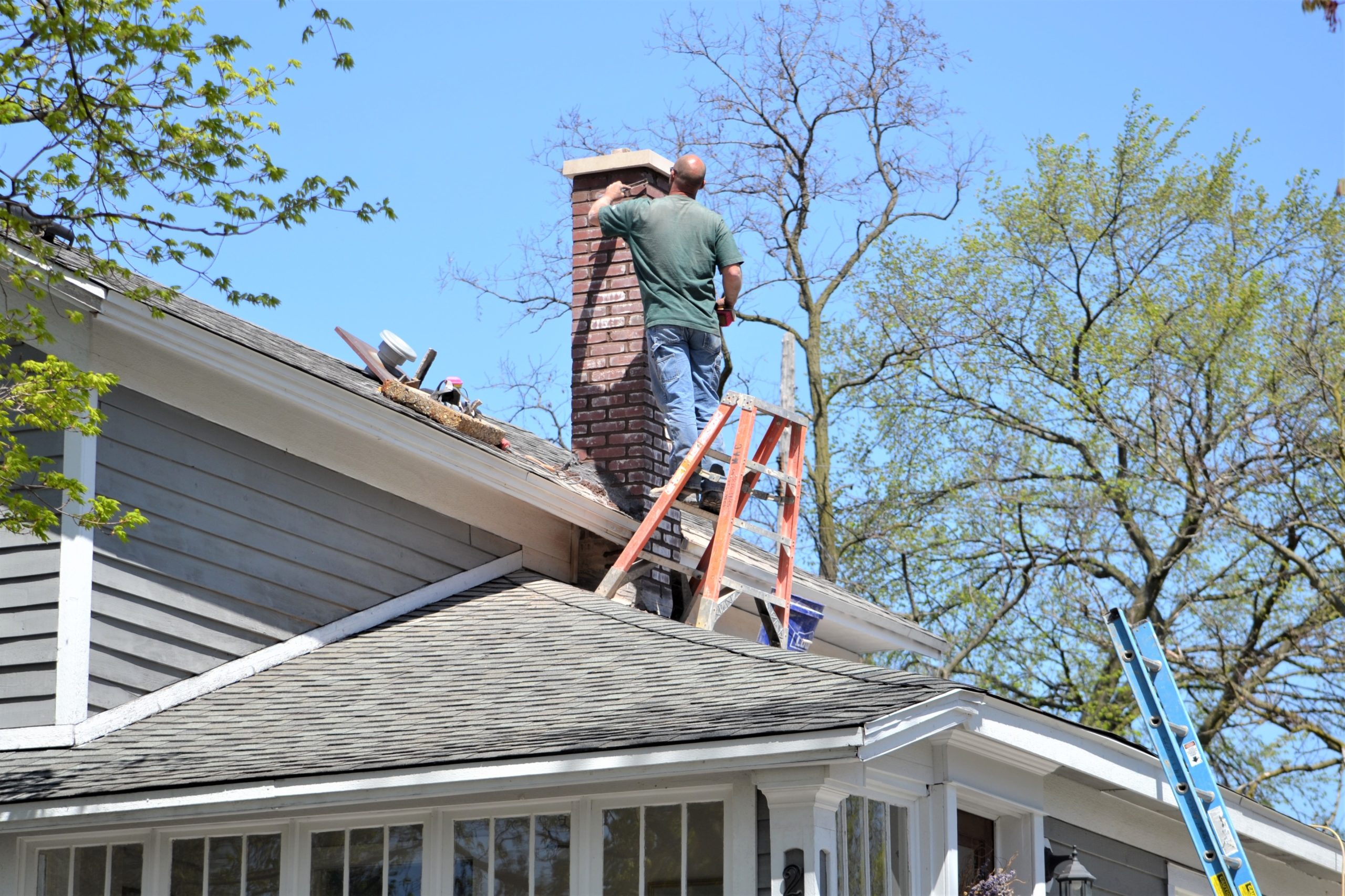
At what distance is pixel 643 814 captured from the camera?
7.27 metres

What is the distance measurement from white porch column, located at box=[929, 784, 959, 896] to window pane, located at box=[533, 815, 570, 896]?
164cm

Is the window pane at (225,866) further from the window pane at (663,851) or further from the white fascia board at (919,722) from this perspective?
the white fascia board at (919,722)

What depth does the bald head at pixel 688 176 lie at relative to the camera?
10.4 m

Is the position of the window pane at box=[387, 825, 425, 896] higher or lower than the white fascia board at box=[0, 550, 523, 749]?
lower

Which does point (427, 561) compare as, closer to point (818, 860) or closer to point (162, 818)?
point (162, 818)

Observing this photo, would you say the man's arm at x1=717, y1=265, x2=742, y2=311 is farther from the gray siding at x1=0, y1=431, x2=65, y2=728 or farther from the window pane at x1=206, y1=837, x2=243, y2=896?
the window pane at x1=206, y1=837, x2=243, y2=896

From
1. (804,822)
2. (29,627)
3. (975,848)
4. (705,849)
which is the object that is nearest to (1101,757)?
(975,848)

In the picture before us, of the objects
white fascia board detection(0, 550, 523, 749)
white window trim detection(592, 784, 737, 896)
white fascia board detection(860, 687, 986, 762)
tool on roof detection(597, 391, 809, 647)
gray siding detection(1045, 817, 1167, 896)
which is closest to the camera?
white fascia board detection(860, 687, 986, 762)

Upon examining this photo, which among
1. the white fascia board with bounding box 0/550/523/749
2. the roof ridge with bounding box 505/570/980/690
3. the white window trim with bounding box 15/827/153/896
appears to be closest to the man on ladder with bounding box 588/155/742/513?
the roof ridge with bounding box 505/570/980/690

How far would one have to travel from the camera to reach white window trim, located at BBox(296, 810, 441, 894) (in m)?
7.62

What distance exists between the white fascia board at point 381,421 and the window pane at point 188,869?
8.56 ft

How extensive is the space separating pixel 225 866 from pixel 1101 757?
4.25 meters

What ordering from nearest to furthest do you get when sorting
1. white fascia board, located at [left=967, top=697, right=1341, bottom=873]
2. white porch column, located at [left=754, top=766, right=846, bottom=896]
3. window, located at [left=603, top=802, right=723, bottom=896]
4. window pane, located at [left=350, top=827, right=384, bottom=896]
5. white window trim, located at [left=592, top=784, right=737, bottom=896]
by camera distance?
white porch column, located at [left=754, top=766, right=846, bottom=896] < white window trim, located at [left=592, top=784, right=737, bottom=896] < window, located at [left=603, top=802, right=723, bottom=896] < white fascia board, located at [left=967, top=697, right=1341, bottom=873] < window pane, located at [left=350, top=827, right=384, bottom=896]

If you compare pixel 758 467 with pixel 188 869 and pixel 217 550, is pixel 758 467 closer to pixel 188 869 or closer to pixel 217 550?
pixel 217 550
